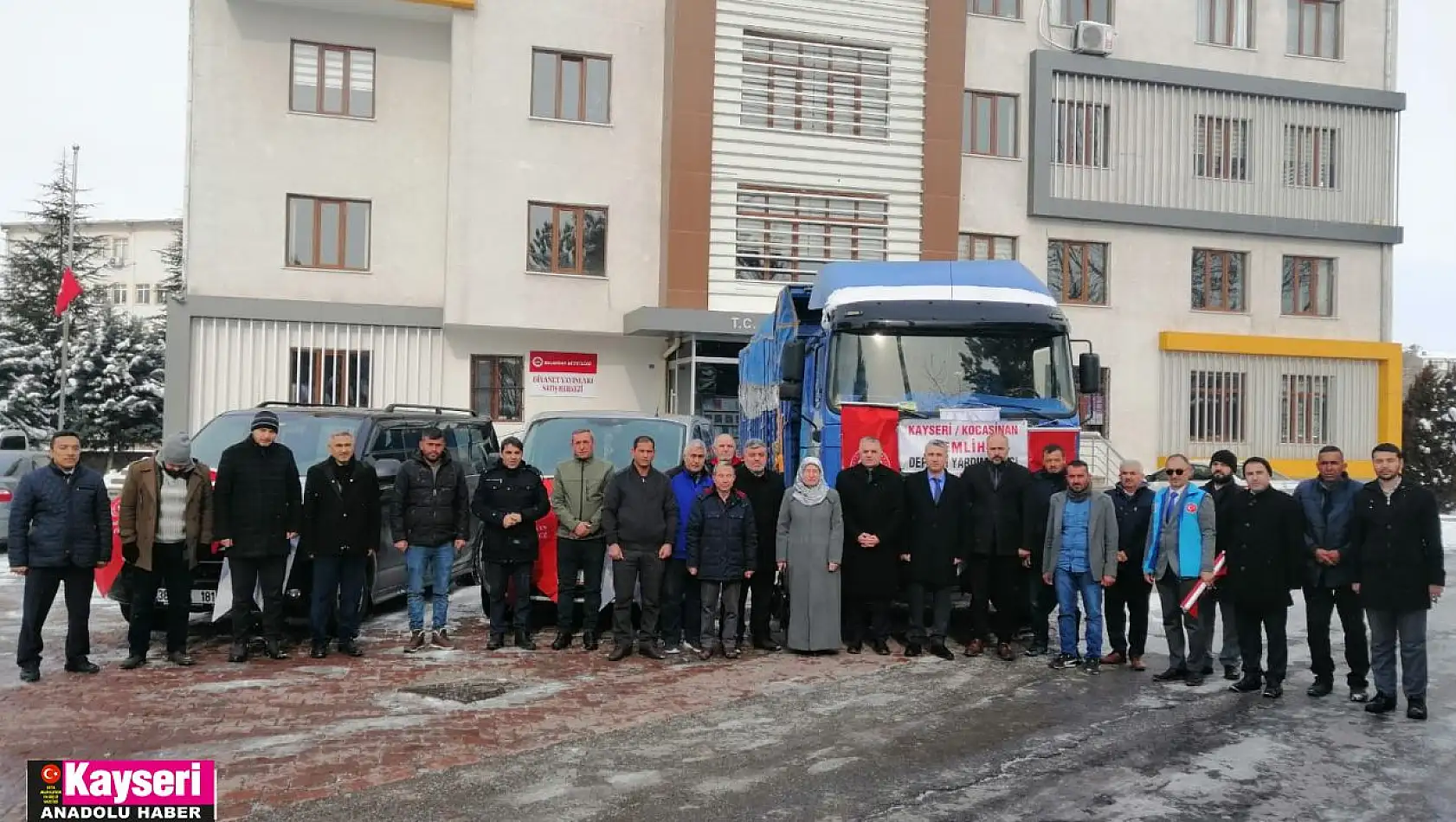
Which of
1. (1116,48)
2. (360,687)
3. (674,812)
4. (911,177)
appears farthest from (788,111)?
(674,812)

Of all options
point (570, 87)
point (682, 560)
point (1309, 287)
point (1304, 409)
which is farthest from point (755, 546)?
point (1309, 287)

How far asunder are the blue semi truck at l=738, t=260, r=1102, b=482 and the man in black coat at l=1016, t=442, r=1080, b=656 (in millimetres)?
534

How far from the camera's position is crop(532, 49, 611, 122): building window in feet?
74.5

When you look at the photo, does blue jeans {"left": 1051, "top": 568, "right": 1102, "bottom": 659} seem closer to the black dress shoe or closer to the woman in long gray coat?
the woman in long gray coat

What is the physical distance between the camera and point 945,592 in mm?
10172

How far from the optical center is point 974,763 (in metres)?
6.61

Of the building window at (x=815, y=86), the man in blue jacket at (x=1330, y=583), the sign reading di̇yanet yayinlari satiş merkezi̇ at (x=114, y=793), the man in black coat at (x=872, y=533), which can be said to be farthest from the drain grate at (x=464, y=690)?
the building window at (x=815, y=86)

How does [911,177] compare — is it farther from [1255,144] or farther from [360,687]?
[360,687]

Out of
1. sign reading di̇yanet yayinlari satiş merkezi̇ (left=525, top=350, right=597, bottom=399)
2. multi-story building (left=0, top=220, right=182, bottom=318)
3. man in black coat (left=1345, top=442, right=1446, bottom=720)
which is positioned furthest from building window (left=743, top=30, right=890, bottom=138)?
multi-story building (left=0, top=220, right=182, bottom=318)

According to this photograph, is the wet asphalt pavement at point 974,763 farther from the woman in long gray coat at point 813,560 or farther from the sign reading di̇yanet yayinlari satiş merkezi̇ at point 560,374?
the sign reading di̇yanet yayinlari satiş merkezi̇ at point 560,374

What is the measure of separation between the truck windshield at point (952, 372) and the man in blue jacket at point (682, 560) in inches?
61.8

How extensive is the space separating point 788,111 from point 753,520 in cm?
1521

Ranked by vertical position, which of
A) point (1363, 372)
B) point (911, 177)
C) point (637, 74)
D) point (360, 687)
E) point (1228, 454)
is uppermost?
point (637, 74)

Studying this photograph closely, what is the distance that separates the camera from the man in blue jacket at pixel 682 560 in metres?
9.99
